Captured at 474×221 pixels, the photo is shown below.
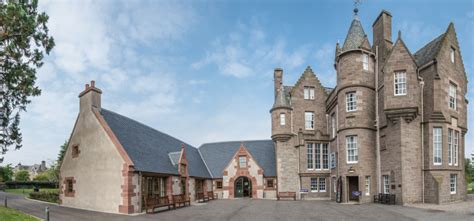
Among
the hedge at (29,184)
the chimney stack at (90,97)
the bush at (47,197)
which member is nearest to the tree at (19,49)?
the chimney stack at (90,97)

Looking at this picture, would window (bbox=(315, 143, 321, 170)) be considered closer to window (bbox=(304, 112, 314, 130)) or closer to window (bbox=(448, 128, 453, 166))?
window (bbox=(304, 112, 314, 130))

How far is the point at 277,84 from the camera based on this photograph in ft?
137

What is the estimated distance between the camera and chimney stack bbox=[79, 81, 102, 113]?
24906mm

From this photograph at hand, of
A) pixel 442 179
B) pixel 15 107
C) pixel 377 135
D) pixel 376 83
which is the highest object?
pixel 376 83

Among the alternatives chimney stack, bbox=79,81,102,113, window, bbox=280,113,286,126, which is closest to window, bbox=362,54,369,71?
window, bbox=280,113,286,126

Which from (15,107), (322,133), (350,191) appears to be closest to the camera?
(15,107)

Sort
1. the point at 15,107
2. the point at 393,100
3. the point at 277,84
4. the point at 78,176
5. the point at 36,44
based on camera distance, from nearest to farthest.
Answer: the point at 36,44
the point at 15,107
the point at 78,176
the point at 393,100
the point at 277,84

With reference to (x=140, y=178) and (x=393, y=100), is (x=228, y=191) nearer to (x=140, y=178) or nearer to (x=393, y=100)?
(x=140, y=178)

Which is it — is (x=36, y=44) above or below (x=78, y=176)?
above

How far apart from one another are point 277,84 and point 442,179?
2060 cm

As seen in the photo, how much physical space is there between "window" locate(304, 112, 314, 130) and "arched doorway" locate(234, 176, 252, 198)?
9229 millimetres

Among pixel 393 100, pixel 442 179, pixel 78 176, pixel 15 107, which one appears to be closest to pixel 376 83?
pixel 393 100

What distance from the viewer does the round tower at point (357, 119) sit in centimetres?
2983

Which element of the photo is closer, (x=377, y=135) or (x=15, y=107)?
(x=15, y=107)
